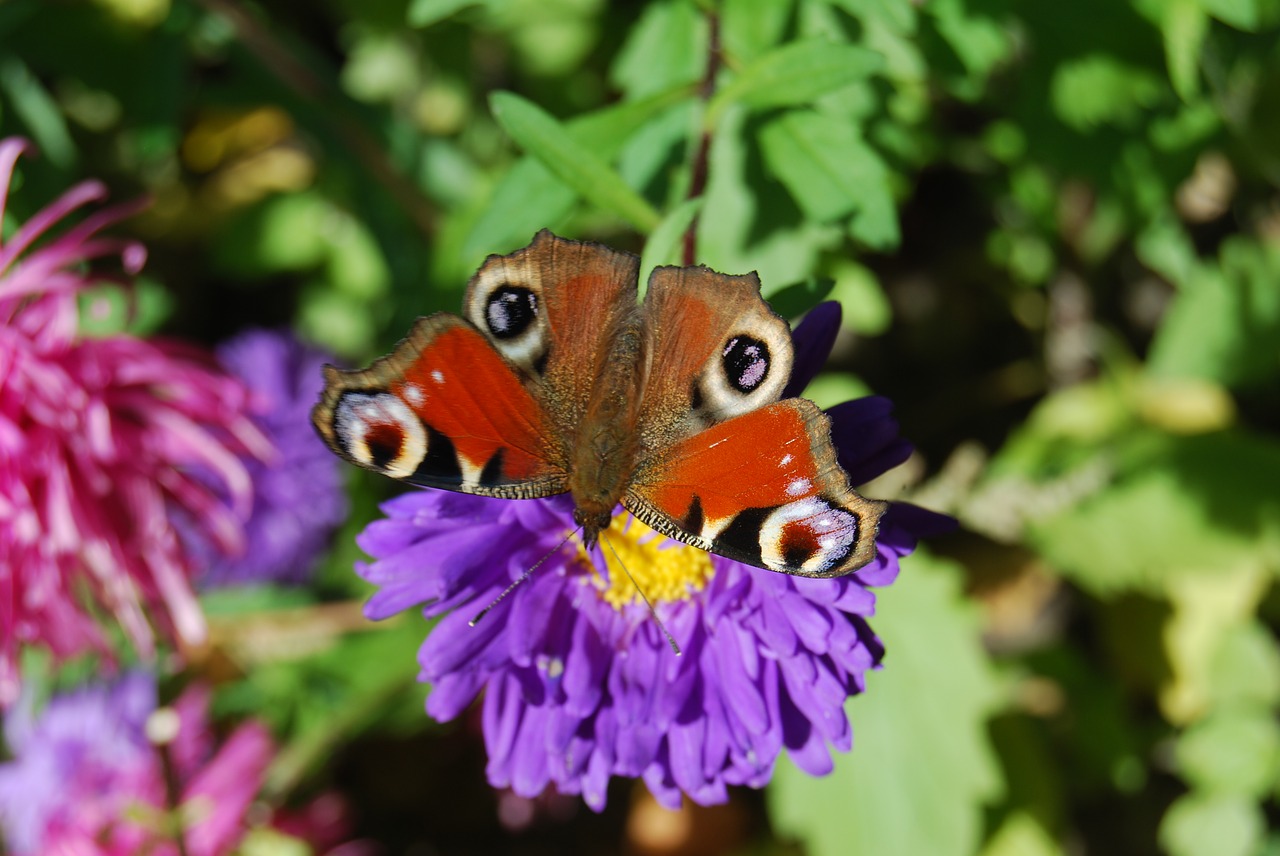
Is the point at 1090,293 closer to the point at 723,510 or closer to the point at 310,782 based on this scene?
the point at 723,510

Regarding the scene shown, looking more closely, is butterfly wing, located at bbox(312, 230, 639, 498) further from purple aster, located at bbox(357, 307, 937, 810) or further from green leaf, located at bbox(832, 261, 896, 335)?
green leaf, located at bbox(832, 261, 896, 335)

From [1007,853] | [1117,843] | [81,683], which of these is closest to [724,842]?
[1007,853]

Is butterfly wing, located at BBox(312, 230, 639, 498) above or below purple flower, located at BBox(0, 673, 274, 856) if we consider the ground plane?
above

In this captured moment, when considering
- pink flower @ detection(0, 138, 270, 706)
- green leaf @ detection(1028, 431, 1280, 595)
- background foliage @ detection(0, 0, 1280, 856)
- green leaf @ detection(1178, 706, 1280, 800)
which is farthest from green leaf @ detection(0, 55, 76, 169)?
green leaf @ detection(1178, 706, 1280, 800)

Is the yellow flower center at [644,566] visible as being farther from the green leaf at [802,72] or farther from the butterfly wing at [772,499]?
the green leaf at [802,72]

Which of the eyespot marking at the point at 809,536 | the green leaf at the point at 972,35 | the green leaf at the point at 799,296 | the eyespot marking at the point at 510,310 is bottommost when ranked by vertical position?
the eyespot marking at the point at 809,536

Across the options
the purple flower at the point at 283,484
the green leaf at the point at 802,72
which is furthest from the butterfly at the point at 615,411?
the purple flower at the point at 283,484
